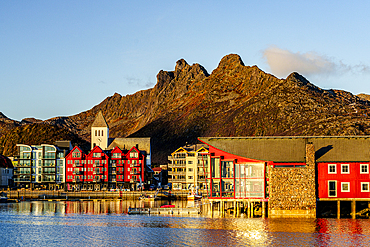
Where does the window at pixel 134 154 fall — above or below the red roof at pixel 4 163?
above

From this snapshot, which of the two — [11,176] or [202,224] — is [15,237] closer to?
[202,224]

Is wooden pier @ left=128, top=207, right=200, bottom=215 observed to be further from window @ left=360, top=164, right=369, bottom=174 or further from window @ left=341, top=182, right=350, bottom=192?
window @ left=360, top=164, right=369, bottom=174

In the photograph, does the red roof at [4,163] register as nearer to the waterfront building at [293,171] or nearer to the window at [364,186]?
the waterfront building at [293,171]

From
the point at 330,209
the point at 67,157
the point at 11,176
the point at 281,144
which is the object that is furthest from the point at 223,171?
the point at 11,176

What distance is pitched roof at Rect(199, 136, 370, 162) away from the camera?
79.0 metres

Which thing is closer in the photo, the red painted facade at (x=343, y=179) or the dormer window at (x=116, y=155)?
the red painted facade at (x=343, y=179)

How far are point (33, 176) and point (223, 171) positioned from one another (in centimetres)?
10793

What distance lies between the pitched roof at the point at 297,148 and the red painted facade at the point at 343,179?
3.57ft

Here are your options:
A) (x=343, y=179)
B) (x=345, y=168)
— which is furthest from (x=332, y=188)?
(x=345, y=168)

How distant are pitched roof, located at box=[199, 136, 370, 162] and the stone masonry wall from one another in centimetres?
273

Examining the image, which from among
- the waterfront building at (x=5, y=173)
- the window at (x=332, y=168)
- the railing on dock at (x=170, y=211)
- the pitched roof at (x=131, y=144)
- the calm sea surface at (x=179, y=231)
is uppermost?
the pitched roof at (x=131, y=144)

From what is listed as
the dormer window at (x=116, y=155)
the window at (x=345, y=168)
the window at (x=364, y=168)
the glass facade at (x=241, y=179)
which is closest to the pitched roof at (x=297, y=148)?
the window at (x=345, y=168)

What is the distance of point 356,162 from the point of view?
79000 millimetres

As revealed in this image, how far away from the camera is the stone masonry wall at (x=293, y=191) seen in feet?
248
